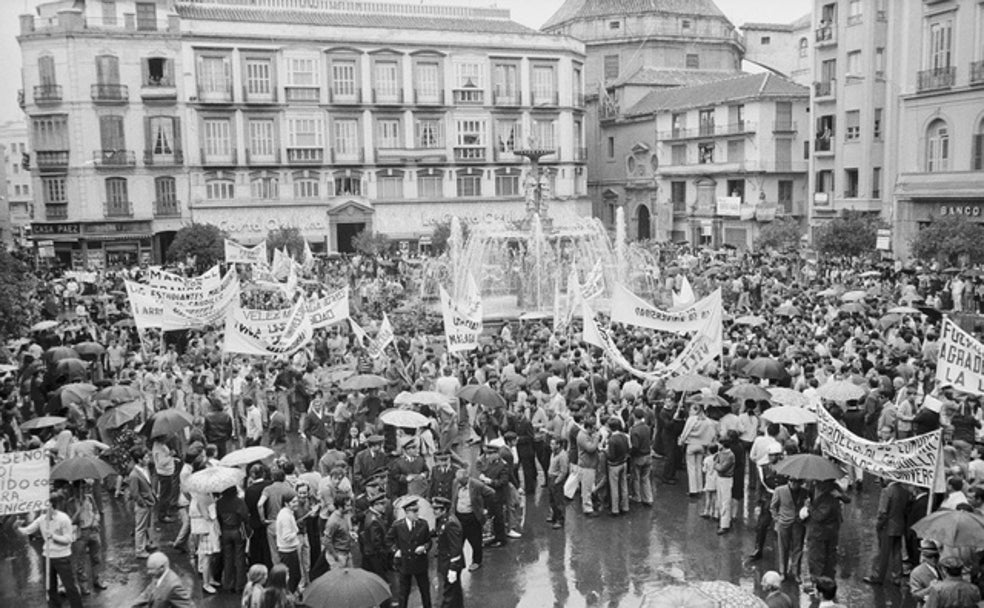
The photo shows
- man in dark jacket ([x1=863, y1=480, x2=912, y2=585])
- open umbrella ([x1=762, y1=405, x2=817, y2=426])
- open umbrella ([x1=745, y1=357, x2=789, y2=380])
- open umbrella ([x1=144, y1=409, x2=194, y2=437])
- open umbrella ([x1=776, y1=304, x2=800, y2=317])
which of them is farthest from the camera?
open umbrella ([x1=776, y1=304, x2=800, y2=317])

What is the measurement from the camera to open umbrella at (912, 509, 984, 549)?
343 inches

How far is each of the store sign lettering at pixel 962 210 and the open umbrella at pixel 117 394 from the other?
3171cm

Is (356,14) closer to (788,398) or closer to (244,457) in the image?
(788,398)

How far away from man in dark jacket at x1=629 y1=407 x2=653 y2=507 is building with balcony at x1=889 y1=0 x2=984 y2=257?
28438 millimetres

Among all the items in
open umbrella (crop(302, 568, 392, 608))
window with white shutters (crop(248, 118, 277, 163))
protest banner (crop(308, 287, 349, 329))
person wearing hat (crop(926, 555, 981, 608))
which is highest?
window with white shutters (crop(248, 118, 277, 163))

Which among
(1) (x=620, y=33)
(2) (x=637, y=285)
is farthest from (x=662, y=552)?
(1) (x=620, y=33)

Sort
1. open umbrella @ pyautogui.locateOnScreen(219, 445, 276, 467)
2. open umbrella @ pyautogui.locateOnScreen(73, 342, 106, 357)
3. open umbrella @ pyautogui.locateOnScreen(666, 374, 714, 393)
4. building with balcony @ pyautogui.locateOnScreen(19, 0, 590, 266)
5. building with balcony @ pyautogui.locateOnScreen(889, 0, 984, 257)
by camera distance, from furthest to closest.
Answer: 1. building with balcony @ pyautogui.locateOnScreen(19, 0, 590, 266)
2. building with balcony @ pyautogui.locateOnScreen(889, 0, 984, 257)
3. open umbrella @ pyautogui.locateOnScreen(73, 342, 106, 357)
4. open umbrella @ pyautogui.locateOnScreen(666, 374, 714, 393)
5. open umbrella @ pyautogui.locateOnScreen(219, 445, 276, 467)

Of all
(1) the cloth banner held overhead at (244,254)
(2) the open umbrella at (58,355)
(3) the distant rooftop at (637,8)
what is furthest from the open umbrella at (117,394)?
(3) the distant rooftop at (637,8)

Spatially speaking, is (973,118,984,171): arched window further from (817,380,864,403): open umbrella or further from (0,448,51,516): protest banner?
(0,448,51,516): protest banner

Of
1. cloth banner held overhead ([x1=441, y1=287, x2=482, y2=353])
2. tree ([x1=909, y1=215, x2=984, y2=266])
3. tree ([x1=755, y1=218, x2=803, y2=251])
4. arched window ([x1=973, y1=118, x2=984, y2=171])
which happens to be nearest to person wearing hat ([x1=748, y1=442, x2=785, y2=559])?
cloth banner held overhead ([x1=441, y1=287, x2=482, y2=353])

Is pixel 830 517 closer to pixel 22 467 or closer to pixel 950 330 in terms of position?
pixel 950 330

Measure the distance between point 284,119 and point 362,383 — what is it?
42359 mm

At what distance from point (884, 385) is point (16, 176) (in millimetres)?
116291

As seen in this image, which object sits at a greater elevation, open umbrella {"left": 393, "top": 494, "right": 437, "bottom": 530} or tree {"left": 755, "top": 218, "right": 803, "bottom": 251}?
tree {"left": 755, "top": 218, "right": 803, "bottom": 251}
